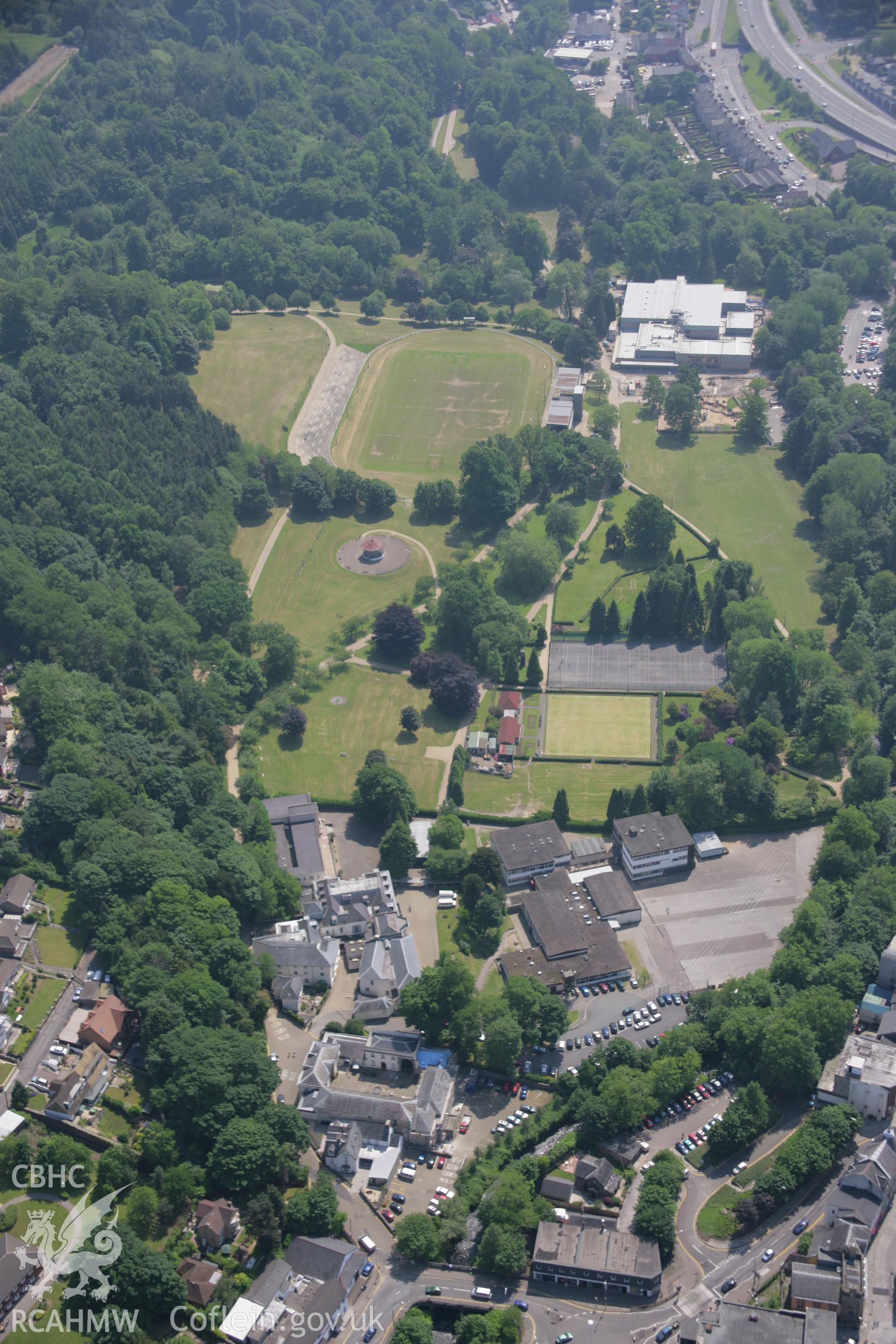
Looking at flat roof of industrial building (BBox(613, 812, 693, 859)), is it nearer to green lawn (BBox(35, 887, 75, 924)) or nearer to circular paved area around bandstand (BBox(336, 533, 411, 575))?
green lawn (BBox(35, 887, 75, 924))

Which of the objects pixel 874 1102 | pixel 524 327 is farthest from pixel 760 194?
pixel 874 1102

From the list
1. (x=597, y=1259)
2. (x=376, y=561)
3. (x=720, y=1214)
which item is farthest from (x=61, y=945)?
(x=376, y=561)

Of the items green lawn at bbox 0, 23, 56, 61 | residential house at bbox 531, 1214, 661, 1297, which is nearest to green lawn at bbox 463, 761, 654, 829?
residential house at bbox 531, 1214, 661, 1297

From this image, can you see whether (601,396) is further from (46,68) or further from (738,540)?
(46,68)

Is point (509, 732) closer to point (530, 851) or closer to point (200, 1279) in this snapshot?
point (530, 851)

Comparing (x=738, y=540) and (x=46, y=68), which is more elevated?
(x=46, y=68)

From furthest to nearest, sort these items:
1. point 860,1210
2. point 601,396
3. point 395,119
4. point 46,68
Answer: point 395,119 < point 46,68 < point 601,396 < point 860,1210
